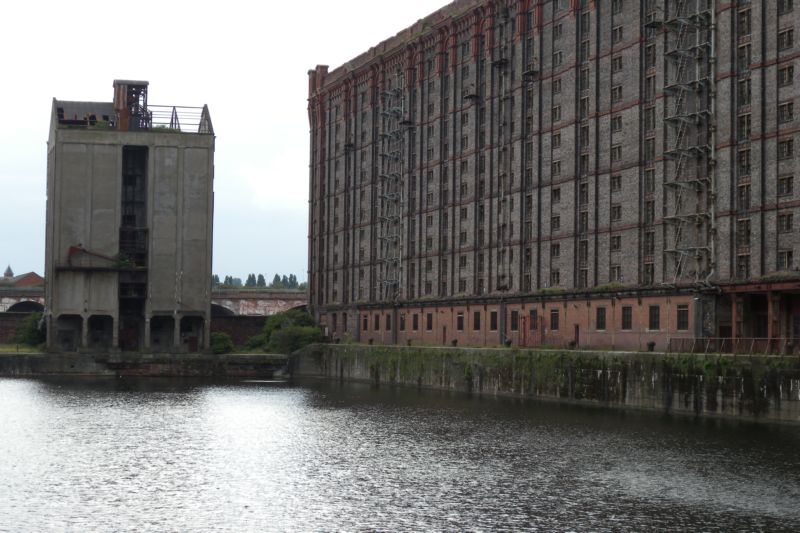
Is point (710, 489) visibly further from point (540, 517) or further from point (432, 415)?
point (432, 415)

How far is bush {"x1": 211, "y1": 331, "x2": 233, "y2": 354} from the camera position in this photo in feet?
413

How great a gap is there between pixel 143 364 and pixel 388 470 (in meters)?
76.8

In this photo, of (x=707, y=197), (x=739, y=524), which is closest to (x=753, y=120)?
(x=707, y=197)

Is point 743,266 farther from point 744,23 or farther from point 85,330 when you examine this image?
point 85,330

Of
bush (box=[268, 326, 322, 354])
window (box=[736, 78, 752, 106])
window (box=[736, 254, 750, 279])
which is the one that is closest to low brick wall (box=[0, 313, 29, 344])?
bush (box=[268, 326, 322, 354])

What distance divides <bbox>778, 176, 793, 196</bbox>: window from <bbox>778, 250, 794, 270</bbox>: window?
383cm

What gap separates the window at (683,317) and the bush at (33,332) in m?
79.3

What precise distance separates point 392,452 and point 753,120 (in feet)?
124

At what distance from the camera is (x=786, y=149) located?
71625 millimetres

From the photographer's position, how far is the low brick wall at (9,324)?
136m

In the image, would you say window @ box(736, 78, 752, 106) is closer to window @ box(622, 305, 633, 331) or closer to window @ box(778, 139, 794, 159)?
window @ box(778, 139, 794, 159)

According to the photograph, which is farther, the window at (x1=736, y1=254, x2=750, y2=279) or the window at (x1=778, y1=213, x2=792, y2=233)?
the window at (x1=736, y1=254, x2=750, y2=279)

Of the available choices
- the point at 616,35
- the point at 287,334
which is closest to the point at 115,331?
the point at 287,334

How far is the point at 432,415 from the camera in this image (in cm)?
6994
